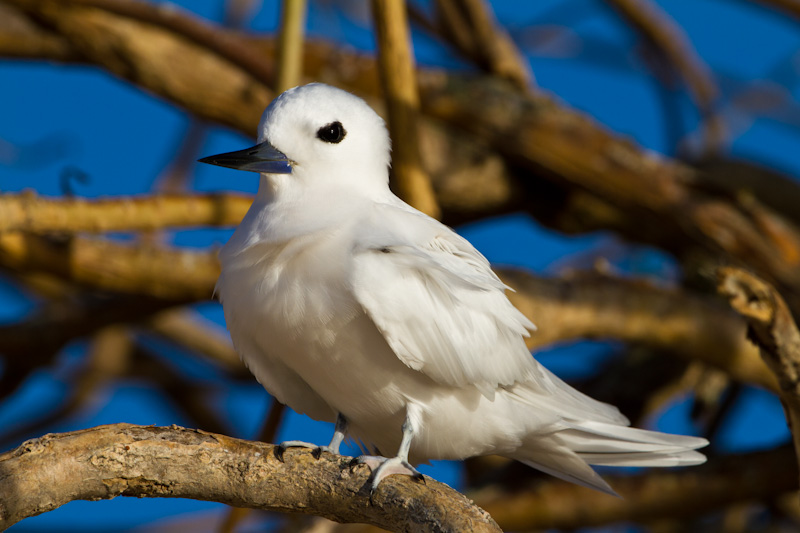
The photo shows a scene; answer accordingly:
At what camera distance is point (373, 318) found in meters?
1.90

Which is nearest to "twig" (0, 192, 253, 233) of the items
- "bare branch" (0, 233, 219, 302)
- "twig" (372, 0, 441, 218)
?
"bare branch" (0, 233, 219, 302)

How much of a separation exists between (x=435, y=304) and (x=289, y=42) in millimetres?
1381

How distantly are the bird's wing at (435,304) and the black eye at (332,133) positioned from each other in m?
0.22

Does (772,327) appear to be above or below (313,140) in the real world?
below

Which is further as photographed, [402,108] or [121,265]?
[121,265]

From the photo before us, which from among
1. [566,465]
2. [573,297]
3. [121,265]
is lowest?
[566,465]

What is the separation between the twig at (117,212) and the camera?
2.60 metres

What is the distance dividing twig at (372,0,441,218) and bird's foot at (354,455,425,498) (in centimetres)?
135

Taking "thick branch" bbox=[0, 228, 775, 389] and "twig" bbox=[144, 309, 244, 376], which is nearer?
"thick branch" bbox=[0, 228, 775, 389]

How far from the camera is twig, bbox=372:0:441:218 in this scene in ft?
9.59

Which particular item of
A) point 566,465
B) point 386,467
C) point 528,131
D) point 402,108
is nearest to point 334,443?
point 386,467

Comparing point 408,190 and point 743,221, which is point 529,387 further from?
point 743,221

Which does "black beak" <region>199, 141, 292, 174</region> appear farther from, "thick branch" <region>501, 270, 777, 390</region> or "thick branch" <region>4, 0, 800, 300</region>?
"thick branch" <region>4, 0, 800, 300</region>

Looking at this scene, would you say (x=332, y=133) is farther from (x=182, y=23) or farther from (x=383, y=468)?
(x=182, y=23)
